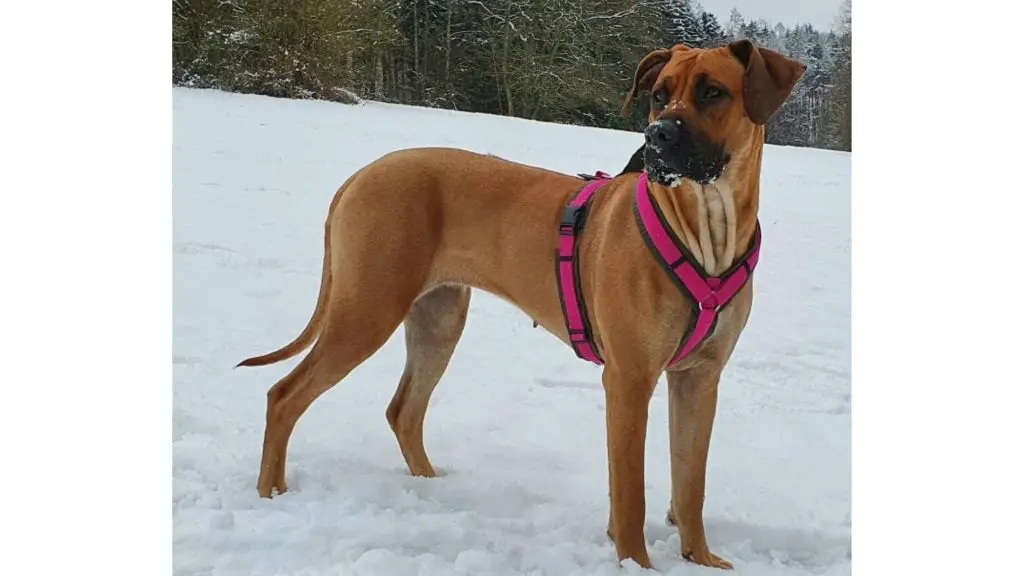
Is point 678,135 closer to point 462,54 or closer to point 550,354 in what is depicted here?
point 462,54

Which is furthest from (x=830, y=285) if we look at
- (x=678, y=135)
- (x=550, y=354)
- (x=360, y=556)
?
(x=360, y=556)

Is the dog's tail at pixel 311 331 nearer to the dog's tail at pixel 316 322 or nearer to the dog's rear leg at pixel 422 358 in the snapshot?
the dog's tail at pixel 316 322

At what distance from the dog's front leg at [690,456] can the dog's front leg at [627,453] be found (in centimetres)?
19

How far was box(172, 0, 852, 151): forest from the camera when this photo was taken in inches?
103

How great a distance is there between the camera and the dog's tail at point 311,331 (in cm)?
254

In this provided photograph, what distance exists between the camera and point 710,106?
1966 mm

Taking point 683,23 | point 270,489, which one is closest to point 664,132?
point 683,23

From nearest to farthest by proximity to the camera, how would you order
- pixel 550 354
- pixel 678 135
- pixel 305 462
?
pixel 678 135 → pixel 305 462 → pixel 550 354

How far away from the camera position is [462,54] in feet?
8.96

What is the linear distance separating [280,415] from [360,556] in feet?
1.73

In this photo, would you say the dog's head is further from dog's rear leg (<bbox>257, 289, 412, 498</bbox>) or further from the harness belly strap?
dog's rear leg (<bbox>257, 289, 412, 498</bbox>)

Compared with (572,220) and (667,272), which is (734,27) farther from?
(667,272)

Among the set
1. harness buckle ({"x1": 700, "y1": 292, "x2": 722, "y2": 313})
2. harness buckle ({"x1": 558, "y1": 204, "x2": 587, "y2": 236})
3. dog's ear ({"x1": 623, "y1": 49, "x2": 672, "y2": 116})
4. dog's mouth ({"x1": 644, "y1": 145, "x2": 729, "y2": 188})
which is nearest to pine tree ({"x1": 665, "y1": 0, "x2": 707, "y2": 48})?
dog's ear ({"x1": 623, "y1": 49, "x2": 672, "y2": 116})

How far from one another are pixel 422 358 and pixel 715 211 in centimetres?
113
